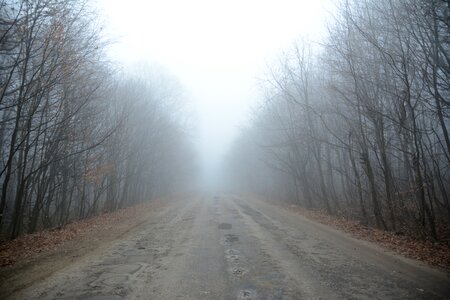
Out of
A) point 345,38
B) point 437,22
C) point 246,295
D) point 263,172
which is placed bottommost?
point 246,295

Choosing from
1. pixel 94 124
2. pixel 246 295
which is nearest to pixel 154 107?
pixel 94 124

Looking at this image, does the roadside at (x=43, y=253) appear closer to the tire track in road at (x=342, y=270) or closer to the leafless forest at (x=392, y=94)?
the tire track in road at (x=342, y=270)

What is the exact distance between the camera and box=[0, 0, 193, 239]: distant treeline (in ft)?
31.8

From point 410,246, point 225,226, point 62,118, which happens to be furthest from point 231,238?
point 62,118

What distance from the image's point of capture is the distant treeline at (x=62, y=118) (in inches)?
382

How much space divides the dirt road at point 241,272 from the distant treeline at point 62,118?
6.05 m

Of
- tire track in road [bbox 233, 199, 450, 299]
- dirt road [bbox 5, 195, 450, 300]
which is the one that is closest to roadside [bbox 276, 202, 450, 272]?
dirt road [bbox 5, 195, 450, 300]

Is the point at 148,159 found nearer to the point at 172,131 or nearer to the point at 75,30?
the point at 172,131

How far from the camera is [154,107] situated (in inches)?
1117

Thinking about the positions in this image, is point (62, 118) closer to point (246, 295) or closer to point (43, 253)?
point (43, 253)

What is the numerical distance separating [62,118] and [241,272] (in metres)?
12.2

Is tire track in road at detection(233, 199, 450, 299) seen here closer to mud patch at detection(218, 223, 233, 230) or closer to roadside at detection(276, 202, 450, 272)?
roadside at detection(276, 202, 450, 272)

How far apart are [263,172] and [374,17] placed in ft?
116

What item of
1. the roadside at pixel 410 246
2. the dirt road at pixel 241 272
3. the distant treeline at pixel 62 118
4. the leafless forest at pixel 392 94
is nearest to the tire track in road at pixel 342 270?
the dirt road at pixel 241 272
